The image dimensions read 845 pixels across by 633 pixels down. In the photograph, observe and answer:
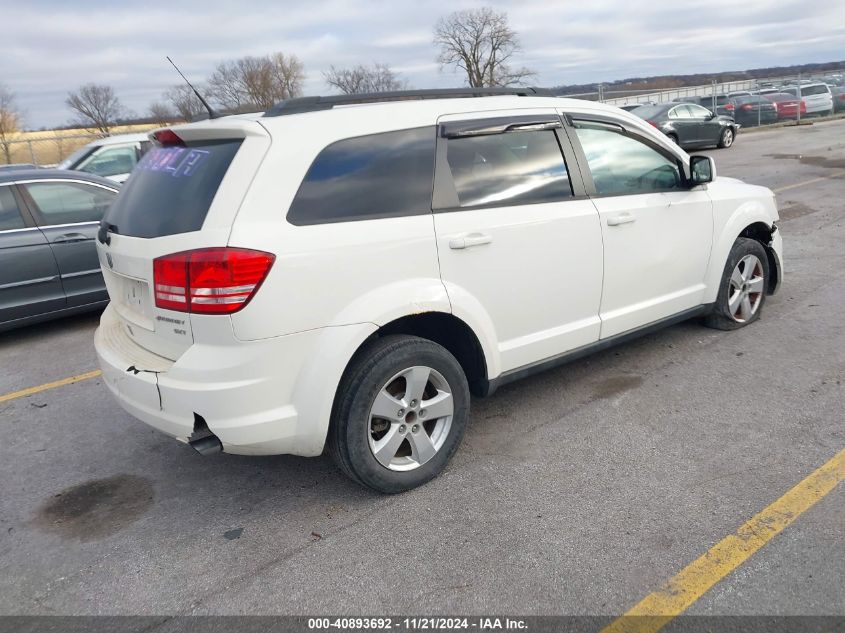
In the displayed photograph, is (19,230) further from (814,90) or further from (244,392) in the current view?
Answer: (814,90)

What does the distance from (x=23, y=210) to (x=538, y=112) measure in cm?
478

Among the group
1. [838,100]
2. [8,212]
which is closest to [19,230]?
[8,212]

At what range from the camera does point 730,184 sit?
5.00 m

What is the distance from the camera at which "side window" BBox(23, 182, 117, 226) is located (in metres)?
6.08

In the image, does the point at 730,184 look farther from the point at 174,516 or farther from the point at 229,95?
the point at 229,95

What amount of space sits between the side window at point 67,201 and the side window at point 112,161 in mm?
5644

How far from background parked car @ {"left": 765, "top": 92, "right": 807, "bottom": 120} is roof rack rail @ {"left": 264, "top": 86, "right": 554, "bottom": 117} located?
2740 centimetres

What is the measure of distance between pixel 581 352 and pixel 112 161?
10.4 meters

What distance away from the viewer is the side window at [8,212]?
5875 mm

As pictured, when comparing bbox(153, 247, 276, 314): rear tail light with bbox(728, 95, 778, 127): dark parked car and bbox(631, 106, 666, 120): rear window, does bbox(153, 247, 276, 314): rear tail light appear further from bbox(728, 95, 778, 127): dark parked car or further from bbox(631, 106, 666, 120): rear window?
bbox(728, 95, 778, 127): dark parked car

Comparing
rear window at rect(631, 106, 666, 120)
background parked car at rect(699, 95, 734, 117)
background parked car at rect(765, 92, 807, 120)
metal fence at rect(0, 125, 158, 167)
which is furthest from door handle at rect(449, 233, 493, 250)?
background parked car at rect(765, 92, 807, 120)

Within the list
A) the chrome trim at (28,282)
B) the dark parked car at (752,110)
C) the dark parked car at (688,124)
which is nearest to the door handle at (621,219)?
the chrome trim at (28,282)

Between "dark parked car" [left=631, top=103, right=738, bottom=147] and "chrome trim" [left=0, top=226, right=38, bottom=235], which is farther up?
"dark parked car" [left=631, top=103, right=738, bottom=147]

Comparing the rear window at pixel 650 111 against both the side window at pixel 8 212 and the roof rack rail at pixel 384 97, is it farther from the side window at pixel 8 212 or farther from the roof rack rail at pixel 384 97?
the side window at pixel 8 212
